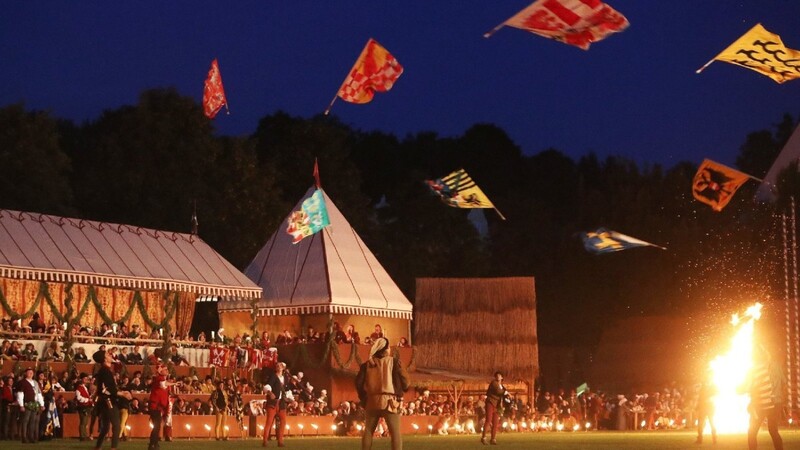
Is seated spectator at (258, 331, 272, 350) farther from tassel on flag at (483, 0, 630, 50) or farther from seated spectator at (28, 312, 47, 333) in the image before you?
tassel on flag at (483, 0, 630, 50)

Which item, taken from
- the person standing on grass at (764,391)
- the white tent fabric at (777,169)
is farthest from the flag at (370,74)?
the white tent fabric at (777,169)

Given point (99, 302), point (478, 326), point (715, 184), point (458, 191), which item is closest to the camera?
point (715, 184)

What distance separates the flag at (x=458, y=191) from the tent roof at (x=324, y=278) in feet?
27.1

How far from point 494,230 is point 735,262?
17670 millimetres

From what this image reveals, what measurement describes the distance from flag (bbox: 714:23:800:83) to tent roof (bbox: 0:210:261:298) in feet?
83.5

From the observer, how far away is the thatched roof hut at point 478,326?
161 ft

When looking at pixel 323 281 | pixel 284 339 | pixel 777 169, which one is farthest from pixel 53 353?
pixel 777 169

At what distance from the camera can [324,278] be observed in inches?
1900

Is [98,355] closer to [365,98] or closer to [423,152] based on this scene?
[365,98]

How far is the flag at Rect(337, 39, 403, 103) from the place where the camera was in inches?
1340

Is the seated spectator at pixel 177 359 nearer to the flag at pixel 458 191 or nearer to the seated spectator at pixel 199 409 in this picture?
the seated spectator at pixel 199 409

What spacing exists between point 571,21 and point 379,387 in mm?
5629

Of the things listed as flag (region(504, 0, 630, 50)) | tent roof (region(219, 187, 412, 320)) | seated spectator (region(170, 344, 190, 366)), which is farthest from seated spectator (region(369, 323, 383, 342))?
flag (region(504, 0, 630, 50))

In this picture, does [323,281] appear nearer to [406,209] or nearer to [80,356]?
[80,356]
